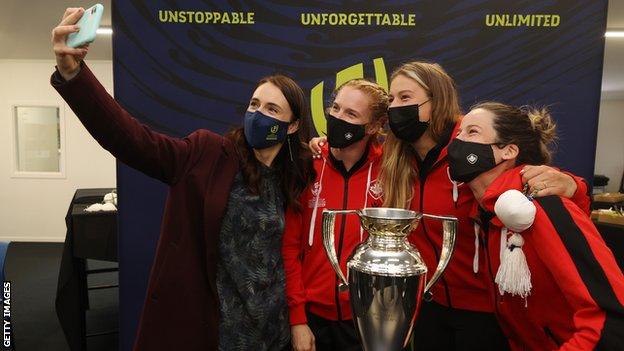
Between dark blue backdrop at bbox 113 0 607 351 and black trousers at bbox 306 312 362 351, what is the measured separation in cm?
117

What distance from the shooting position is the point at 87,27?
1.05 m

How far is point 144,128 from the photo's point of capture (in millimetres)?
1420

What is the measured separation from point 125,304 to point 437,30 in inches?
86.4

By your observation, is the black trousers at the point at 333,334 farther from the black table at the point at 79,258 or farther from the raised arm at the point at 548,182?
the black table at the point at 79,258

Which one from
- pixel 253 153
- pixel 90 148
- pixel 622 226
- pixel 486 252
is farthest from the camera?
pixel 90 148

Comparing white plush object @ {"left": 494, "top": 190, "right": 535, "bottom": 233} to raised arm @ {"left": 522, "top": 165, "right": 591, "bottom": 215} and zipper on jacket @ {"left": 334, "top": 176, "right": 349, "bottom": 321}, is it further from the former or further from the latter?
zipper on jacket @ {"left": 334, "top": 176, "right": 349, "bottom": 321}

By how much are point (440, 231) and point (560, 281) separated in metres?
0.50

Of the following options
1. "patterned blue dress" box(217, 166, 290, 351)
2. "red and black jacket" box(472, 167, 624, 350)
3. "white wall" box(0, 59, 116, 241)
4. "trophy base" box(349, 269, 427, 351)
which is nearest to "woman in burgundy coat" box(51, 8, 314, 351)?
"patterned blue dress" box(217, 166, 290, 351)

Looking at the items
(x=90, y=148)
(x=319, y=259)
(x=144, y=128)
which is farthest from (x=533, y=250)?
(x=90, y=148)

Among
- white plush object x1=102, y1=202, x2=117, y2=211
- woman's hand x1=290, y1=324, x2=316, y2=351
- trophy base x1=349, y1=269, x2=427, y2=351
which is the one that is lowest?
woman's hand x1=290, y1=324, x2=316, y2=351

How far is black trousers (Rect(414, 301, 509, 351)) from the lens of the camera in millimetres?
1527

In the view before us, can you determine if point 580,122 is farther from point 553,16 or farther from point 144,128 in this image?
point 144,128

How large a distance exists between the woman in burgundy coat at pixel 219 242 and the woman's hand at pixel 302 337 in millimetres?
60

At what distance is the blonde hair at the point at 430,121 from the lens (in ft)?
5.01
